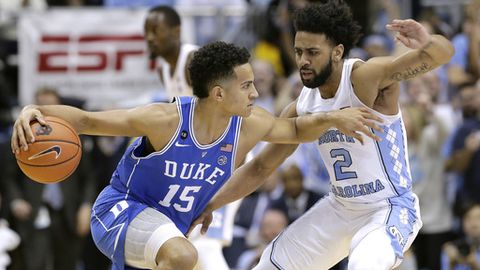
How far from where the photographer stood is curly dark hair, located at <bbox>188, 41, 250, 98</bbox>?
7230 mm

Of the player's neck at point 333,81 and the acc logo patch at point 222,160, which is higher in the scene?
the player's neck at point 333,81

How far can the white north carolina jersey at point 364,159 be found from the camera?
7.39 m

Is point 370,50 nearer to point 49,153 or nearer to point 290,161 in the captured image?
point 290,161

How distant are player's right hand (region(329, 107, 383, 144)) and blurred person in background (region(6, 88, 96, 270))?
239 inches

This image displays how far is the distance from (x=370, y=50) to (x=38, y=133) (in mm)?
6821

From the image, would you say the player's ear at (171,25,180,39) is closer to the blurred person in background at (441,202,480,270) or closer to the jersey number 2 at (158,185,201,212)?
the jersey number 2 at (158,185,201,212)

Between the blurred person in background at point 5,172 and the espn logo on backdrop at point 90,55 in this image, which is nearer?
the blurred person in background at point 5,172

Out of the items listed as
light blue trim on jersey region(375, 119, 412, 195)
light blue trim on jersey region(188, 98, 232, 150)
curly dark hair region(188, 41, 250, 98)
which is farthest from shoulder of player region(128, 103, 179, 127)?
light blue trim on jersey region(375, 119, 412, 195)

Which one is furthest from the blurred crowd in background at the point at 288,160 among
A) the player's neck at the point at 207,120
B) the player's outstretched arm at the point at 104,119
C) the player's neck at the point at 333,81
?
the player's outstretched arm at the point at 104,119

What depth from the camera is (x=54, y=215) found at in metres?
13.0

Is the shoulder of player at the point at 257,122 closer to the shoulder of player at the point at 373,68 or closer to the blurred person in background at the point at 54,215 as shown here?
the shoulder of player at the point at 373,68

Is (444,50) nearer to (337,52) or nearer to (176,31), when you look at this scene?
(337,52)

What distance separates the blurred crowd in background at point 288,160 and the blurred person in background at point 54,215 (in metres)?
0.01

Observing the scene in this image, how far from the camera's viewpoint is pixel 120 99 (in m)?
13.5
